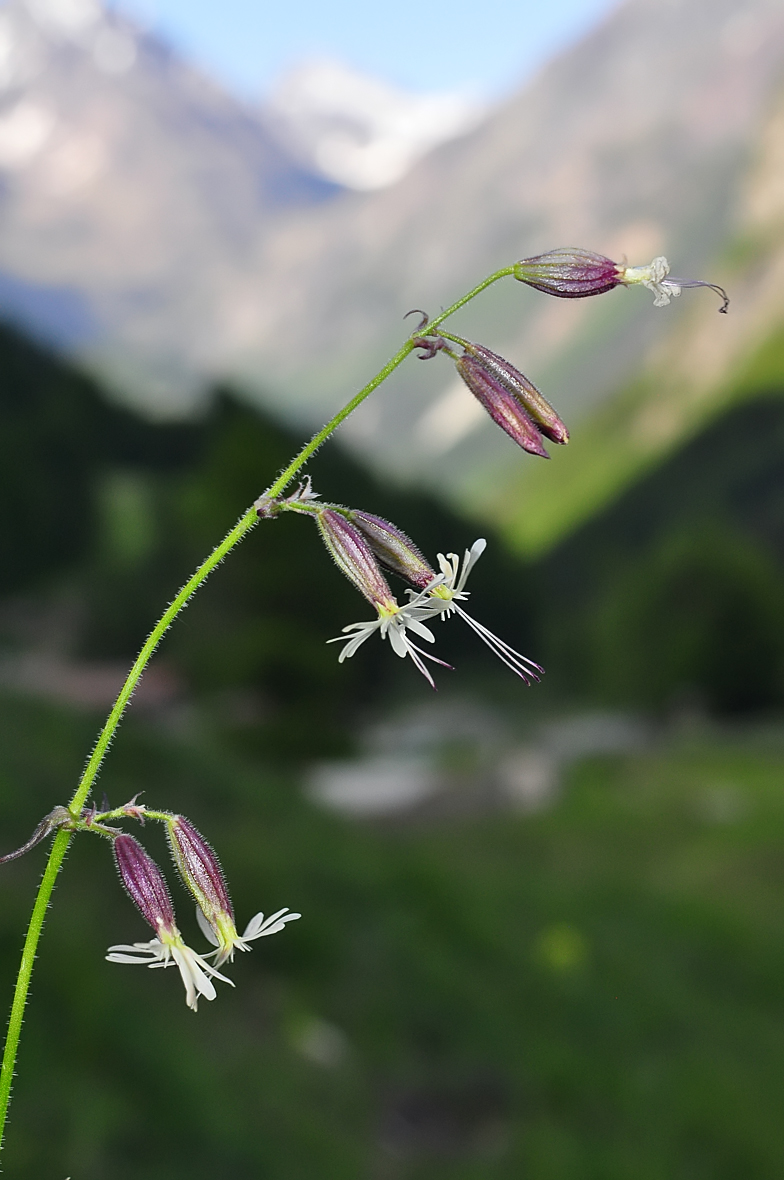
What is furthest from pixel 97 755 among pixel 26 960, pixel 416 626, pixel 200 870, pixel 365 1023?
pixel 365 1023

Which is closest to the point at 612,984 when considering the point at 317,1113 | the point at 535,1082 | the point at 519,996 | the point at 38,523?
the point at 519,996

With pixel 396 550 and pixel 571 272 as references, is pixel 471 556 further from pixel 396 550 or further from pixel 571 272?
pixel 571 272

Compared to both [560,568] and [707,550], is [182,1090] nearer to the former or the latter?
[707,550]

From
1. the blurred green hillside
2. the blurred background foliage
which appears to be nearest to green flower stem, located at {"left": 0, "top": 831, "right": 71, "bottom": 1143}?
the blurred background foliage

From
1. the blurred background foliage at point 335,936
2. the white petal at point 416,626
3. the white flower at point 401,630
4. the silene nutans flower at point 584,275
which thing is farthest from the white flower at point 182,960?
the blurred background foliage at point 335,936

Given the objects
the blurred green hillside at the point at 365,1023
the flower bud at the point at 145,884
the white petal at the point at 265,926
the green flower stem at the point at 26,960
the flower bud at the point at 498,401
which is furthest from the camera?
the blurred green hillside at the point at 365,1023

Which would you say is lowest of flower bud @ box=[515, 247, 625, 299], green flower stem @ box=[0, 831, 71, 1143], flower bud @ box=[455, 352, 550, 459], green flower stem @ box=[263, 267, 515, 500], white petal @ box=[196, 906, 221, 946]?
green flower stem @ box=[0, 831, 71, 1143]

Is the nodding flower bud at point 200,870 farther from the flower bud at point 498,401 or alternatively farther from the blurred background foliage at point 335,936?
the blurred background foliage at point 335,936

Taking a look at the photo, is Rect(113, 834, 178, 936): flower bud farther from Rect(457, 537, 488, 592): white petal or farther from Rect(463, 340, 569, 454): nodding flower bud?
Rect(463, 340, 569, 454): nodding flower bud
